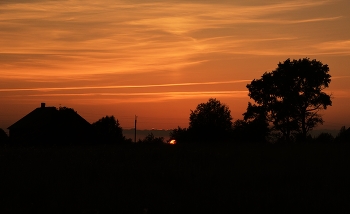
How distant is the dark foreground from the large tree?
32121mm

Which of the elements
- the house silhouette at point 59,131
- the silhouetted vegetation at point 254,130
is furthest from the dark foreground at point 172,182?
the silhouetted vegetation at point 254,130

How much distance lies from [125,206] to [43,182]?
3.24 metres

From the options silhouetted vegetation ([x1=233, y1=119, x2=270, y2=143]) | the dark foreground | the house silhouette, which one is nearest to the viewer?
the dark foreground

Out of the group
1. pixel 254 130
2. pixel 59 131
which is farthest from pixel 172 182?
pixel 254 130

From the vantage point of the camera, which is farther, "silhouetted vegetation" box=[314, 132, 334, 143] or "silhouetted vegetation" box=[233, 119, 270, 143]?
"silhouetted vegetation" box=[233, 119, 270, 143]

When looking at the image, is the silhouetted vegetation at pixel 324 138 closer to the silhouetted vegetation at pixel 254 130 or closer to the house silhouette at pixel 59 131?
the silhouetted vegetation at pixel 254 130

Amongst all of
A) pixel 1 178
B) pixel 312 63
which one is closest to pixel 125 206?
pixel 1 178

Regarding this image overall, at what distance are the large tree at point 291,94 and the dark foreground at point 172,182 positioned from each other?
105 ft

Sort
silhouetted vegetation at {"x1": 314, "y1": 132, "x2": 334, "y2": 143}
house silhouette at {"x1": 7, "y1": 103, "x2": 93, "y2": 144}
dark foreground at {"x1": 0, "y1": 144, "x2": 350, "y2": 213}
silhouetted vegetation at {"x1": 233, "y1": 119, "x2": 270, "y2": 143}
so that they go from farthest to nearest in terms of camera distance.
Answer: silhouetted vegetation at {"x1": 233, "y1": 119, "x2": 270, "y2": 143} < house silhouette at {"x1": 7, "y1": 103, "x2": 93, "y2": 144} < silhouetted vegetation at {"x1": 314, "y1": 132, "x2": 334, "y2": 143} < dark foreground at {"x1": 0, "y1": 144, "x2": 350, "y2": 213}

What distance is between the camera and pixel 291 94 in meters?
53.0

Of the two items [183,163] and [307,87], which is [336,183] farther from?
[307,87]

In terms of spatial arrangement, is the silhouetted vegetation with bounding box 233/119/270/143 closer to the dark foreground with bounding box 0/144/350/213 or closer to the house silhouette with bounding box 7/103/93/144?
the house silhouette with bounding box 7/103/93/144

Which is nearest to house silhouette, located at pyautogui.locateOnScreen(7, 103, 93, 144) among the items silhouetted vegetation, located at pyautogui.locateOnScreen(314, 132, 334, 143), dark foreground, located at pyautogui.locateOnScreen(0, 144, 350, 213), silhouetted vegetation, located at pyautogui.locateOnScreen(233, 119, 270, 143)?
silhouetted vegetation, located at pyautogui.locateOnScreen(233, 119, 270, 143)

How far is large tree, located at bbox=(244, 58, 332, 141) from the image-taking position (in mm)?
51781
